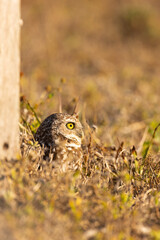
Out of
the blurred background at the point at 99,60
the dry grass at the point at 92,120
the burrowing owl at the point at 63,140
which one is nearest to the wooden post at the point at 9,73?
the dry grass at the point at 92,120

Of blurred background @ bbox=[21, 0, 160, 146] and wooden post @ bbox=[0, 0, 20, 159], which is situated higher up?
blurred background @ bbox=[21, 0, 160, 146]

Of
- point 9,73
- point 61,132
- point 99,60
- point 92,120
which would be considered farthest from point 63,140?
point 99,60

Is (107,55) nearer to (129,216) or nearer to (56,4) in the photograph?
(56,4)

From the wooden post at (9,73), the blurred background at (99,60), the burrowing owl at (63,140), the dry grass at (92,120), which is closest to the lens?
the dry grass at (92,120)

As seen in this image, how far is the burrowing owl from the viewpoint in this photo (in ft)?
11.0

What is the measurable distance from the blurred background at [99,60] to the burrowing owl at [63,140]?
98 cm

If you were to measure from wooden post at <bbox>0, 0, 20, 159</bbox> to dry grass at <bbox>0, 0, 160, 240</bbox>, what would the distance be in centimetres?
22

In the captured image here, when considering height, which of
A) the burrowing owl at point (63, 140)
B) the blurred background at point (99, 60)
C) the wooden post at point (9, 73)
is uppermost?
the blurred background at point (99, 60)

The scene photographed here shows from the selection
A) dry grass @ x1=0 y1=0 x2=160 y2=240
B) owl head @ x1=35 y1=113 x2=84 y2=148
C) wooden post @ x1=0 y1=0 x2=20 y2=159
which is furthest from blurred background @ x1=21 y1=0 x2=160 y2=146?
wooden post @ x1=0 y1=0 x2=20 y2=159

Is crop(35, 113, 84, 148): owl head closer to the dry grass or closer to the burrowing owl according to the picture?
the burrowing owl

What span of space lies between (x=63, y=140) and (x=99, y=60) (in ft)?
28.2

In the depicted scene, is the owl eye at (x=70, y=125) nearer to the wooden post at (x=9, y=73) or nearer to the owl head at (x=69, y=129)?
the owl head at (x=69, y=129)

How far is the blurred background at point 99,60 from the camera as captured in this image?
6.98 m

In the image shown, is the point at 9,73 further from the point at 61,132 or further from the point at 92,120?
the point at 92,120
